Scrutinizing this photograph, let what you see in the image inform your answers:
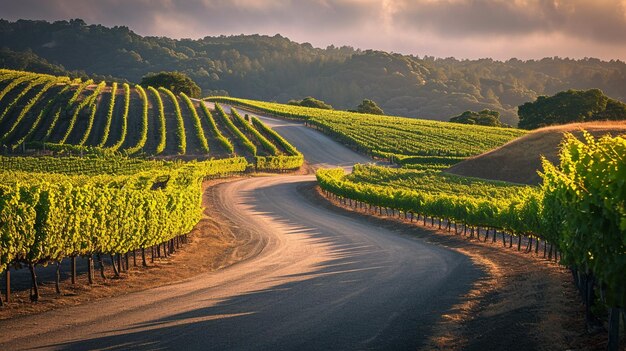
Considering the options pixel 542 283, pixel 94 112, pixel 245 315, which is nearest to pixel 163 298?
pixel 245 315

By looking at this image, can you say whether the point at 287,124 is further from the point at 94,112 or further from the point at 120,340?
the point at 120,340

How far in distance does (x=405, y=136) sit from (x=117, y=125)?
60.9 metres

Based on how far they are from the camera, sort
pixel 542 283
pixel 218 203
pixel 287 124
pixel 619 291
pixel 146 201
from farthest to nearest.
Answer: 1. pixel 287 124
2. pixel 218 203
3. pixel 146 201
4. pixel 542 283
5. pixel 619 291

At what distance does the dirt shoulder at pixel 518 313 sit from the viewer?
17188 mm

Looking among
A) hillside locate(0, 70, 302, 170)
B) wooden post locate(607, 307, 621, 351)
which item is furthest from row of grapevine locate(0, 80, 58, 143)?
wooden post locate(607, 307, 621, 351)

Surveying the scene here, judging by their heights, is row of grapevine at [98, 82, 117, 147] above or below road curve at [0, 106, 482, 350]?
above

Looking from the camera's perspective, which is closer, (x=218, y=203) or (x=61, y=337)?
(x=61, y=337)

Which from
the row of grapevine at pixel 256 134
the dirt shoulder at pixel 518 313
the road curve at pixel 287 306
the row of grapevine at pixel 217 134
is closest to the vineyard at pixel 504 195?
the dirt shoulder at pixel 518 313

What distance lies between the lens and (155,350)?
Answer: 16.6 meters

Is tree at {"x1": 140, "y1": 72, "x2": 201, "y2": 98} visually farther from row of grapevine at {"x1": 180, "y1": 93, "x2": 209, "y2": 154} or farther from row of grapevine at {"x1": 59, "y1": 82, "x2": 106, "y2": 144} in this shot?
row of grapevine at {"x1": 59, "y1": 82, "x2": 106, "y2": 144}

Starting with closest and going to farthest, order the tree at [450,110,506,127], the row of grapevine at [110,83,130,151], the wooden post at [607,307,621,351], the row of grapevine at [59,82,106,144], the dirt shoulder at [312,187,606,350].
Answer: the wooden post at [607,307,621,351]
the dirt shoulder at [312,187,606,350]
the row of grapevine at [110,83,130,151]
the row of grapevine at [59,82,106,144]
the tree at [450,110,506,127]

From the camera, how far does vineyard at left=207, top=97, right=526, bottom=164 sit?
121m

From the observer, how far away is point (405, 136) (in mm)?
141000

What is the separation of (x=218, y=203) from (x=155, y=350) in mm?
49569
